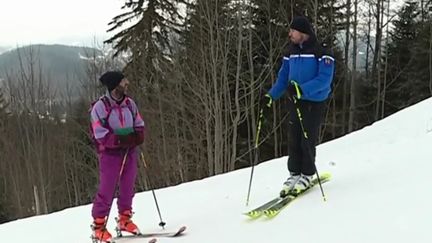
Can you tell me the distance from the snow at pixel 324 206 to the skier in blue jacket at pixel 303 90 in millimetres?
367

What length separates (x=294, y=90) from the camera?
5551mm

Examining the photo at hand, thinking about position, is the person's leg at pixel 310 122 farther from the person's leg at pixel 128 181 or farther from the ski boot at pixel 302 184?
the person's leg at pixel 128 181

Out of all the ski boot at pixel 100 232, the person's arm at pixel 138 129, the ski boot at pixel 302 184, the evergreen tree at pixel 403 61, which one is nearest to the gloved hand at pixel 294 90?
the ski boot at pixel 302 184

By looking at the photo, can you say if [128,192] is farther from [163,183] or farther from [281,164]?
[163,183]

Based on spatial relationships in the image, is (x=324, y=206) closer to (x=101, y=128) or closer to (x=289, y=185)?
(x=289, y=185)

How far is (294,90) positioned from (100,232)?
268 cm

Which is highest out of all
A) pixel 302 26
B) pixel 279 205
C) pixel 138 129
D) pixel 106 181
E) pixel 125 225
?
pixel 302 26

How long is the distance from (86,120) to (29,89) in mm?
7302

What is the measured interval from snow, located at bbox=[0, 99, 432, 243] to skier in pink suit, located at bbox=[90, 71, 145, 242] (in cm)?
54

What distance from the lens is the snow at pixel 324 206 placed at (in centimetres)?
439

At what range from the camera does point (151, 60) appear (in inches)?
1067

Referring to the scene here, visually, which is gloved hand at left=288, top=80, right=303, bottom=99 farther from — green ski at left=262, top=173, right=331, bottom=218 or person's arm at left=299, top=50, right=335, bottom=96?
green ski at left=262, top=173, right=331, bottom=218

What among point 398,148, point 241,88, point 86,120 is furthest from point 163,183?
point 398,148

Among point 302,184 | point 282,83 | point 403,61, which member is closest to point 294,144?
point 302,184
